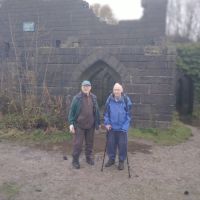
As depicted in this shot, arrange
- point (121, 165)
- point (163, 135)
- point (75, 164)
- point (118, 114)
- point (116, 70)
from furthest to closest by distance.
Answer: point (116, 70) < point (163, 135) < point (75, 164) < point (121, 165) < point (118, 114)

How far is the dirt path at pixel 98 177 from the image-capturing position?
565 cm

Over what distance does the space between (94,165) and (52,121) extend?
3.14 m

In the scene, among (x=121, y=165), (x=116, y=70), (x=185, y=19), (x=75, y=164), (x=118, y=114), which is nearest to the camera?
(x=118, y=114)

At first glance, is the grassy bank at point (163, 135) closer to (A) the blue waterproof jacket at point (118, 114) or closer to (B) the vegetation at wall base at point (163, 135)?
(B) the vegetation at wall base at point (163, 135)

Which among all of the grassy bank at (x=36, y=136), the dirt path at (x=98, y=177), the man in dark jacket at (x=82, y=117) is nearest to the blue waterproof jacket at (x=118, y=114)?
the man in dark jacket at (x=82, y=117)

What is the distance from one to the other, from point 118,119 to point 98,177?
1142mm

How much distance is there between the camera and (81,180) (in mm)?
6242

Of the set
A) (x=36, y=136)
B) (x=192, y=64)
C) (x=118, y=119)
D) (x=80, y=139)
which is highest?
(x=192, y=64)

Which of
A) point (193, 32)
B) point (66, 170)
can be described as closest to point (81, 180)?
point (66, 170)

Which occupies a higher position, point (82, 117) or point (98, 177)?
point (82, 117)

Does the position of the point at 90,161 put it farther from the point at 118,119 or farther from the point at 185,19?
the point at 185,19

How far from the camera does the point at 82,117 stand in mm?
6734

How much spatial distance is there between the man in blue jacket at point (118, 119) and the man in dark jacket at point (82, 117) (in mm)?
291

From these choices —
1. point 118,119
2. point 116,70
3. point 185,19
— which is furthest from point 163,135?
point 185,19
